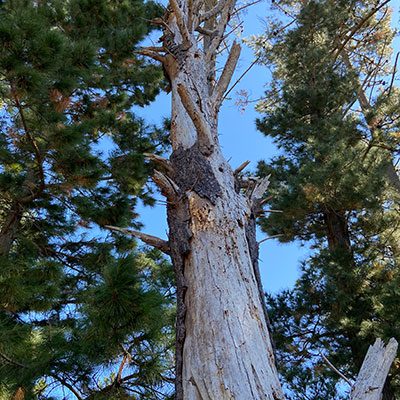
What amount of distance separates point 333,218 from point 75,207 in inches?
170

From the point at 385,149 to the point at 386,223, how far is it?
1427mm

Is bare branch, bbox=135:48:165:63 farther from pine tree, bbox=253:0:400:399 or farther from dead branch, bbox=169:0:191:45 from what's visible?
pine tree, bbox=253:0:400:399

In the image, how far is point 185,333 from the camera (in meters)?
2.08

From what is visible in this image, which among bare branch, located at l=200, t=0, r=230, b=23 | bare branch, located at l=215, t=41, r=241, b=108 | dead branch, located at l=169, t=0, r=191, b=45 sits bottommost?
bare branch, located at l=215, t=41, r=241, b=108

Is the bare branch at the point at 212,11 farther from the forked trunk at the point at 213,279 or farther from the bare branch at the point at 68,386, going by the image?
the bare branch at the point at 68,386

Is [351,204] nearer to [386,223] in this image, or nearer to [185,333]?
[386,223]

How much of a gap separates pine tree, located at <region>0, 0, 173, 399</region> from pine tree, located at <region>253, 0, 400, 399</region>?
7.67 feet

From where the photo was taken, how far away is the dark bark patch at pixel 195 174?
8.68 ft

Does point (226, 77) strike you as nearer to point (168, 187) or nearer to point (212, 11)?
point (168, 187)

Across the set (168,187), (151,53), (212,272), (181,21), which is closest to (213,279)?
(212,272)

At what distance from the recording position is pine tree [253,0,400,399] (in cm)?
559

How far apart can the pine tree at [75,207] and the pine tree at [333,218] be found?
7.67 feet

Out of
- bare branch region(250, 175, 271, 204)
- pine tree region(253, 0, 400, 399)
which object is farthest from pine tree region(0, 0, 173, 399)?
pine tree region(253, 0, 400, 399)

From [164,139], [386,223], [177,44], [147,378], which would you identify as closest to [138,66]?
[164,139]
